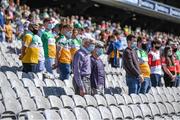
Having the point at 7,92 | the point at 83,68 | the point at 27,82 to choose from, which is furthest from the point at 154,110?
the point at 7,92

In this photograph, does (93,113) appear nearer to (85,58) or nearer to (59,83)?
(85,58)

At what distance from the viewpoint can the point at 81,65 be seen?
793 cm

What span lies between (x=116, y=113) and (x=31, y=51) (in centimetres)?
223

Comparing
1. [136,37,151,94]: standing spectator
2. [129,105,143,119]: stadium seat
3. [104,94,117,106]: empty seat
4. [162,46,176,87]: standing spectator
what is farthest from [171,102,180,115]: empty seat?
[104,94,117,106]: empty seat

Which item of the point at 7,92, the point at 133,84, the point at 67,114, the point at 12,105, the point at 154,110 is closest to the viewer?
the point at 12,105

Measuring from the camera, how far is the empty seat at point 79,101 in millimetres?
7406

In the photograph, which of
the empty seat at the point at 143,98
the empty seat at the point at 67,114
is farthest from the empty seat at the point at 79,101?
the empty seat at the point at 143,98

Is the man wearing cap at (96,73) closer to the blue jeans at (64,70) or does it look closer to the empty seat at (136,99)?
the empty seat at (136,99)

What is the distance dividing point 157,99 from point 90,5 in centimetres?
1807

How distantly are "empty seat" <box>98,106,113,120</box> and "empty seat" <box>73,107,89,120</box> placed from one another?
15.4 inches

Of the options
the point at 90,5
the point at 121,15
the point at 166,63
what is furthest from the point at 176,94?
the point at 121,15

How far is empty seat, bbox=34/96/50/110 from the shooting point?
6.83 m

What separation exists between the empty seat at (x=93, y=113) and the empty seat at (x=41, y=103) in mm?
613

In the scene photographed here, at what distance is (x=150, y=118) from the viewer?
8.31 meters
